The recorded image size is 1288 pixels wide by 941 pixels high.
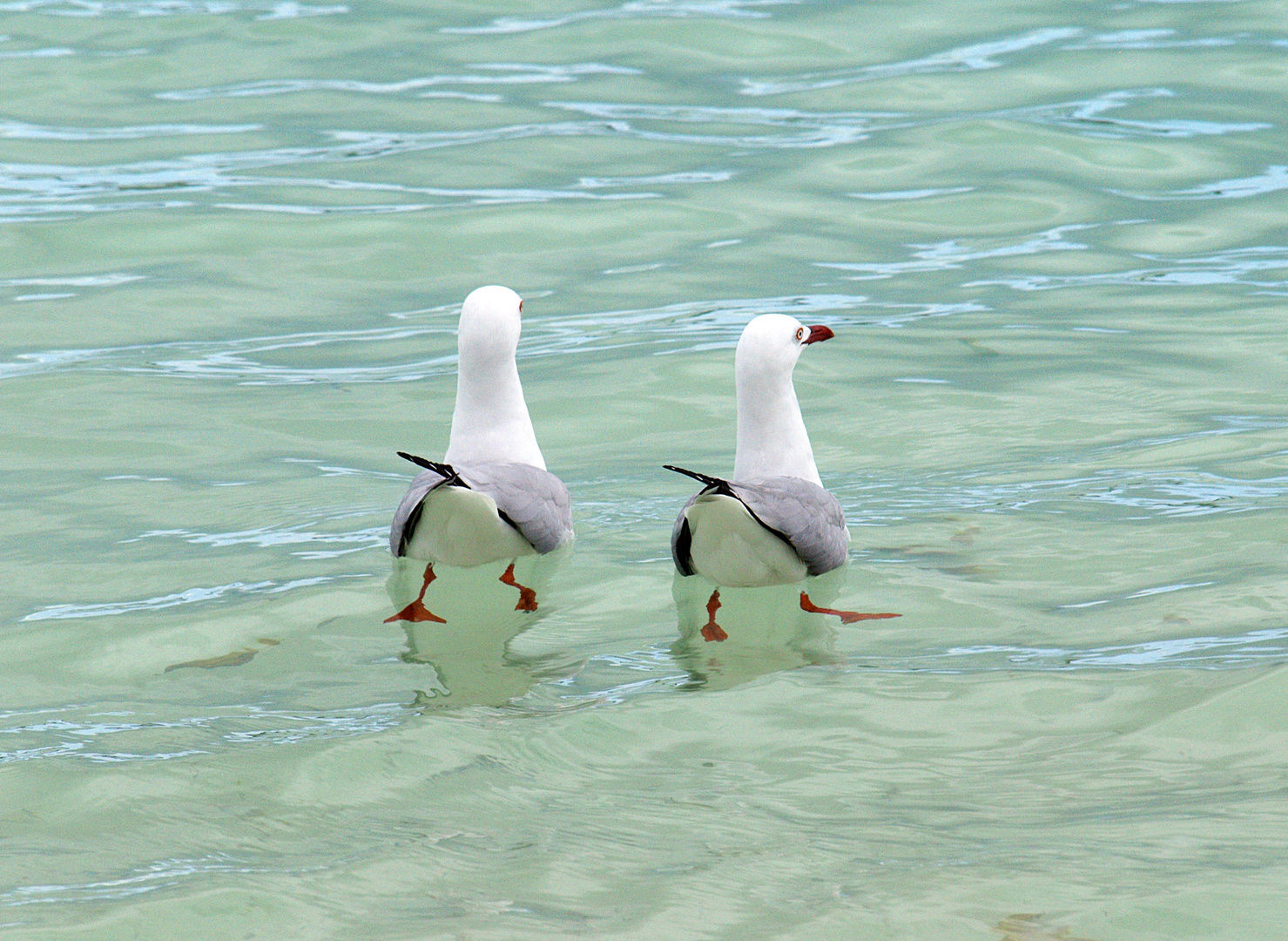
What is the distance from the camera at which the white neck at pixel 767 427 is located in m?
7.46

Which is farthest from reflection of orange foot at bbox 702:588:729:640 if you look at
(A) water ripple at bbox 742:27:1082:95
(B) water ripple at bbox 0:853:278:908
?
(A) water ripple at bbox 742:27:1082:95

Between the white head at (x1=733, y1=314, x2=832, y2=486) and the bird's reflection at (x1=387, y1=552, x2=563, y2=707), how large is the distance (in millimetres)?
991

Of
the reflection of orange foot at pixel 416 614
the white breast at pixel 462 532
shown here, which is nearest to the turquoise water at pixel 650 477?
the reflection of orange foot at pixel 416 614

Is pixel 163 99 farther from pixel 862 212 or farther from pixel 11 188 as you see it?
pixel 862 212

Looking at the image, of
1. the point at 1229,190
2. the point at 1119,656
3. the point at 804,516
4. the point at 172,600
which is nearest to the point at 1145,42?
the point at 1229,190

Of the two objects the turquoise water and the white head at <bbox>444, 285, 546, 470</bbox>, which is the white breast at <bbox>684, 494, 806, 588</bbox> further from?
the white head at <bbox>444, 285, 546, 470</bbox>

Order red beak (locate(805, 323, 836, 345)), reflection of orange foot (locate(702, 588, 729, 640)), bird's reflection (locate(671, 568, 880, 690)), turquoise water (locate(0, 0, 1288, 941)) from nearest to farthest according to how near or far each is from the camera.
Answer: turquoise water (locate(0, 0, 1288, 941))
bird's reflection (locate(671, 568, 880, 690))
reflection of orange foot (locate(702, 588, 729, 640))
red beak (locate(805, 323, 836, 345))

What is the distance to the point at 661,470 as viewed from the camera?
9.03 meters

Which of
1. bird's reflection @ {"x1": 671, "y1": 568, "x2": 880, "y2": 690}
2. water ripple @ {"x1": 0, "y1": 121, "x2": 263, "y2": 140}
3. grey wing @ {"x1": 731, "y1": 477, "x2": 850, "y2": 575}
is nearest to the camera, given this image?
bird's reflection @ {"x1": 671, "y1": 568, "x2": 880, "y2": 690}

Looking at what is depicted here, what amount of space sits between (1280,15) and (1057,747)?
55.8ft

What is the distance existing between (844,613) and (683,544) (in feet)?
2.29

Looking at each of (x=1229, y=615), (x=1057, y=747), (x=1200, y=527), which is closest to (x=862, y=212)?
(x=1200, y=527)

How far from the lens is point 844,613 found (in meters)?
6.80

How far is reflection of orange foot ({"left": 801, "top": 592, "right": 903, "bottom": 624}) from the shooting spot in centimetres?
673
